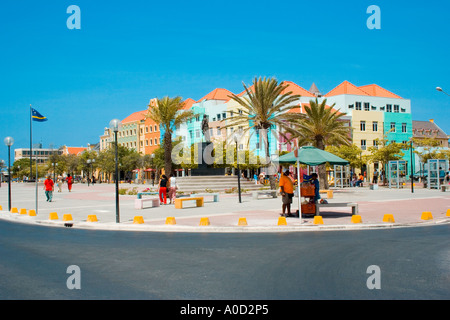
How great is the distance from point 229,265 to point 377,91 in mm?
77549

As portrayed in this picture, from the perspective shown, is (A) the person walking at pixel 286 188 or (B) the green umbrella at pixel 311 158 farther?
(B) the green umbrella at pixel 311 158

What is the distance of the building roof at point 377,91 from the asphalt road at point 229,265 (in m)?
70.3

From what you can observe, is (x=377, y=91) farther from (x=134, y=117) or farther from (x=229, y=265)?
(x=229, y=265)

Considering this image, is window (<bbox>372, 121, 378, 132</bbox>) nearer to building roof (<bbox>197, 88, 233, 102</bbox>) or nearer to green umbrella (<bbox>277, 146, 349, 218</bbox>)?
building roof (<bbox>197, 88, 233, 102</bbox>)

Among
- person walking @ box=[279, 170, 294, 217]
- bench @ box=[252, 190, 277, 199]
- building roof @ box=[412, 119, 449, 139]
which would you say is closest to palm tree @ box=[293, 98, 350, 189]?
bench @ box=[252, 190, 277, 199]

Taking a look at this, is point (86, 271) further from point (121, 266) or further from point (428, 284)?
point (428, 284)

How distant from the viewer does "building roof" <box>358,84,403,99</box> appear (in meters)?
79.4

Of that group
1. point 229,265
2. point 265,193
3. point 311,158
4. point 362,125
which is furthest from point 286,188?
point 362,125

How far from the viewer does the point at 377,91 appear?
8000 centimetres

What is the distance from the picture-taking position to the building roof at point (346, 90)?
7539 cm

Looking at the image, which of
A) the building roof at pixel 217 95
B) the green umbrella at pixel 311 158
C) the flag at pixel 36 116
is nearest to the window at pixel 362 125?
the building roof at pixel 217 95

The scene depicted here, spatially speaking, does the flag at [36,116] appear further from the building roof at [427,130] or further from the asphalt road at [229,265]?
the building roof at [427,130]

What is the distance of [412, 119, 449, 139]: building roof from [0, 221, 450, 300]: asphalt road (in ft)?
316

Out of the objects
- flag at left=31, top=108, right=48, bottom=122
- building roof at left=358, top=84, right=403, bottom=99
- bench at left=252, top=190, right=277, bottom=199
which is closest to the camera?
flag at left=31, top=108, right=48, bottom=122
